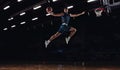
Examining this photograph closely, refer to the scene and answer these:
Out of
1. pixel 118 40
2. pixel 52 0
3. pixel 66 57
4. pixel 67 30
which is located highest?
pixel 52 0

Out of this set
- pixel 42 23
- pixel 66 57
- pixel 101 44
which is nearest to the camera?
pixel 101 44

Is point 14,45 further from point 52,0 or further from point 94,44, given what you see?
point 52,0

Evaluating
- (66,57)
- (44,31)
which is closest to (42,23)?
(44,31)

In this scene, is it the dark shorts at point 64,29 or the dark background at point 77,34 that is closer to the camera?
the dark shorts at point 64,29

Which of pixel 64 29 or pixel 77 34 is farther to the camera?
pixel 77 34

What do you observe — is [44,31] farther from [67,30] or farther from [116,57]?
[67,30]

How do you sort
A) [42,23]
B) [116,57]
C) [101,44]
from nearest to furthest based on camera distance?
[116,57] → [101,44] → [42,23]

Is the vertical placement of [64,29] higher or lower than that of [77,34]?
higher

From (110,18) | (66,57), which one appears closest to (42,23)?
(66,57)

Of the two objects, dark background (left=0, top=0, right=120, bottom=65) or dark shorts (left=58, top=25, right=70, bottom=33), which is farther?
dark background (left=0, top=0, right=120, bottom=65)

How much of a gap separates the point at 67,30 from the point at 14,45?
A: 54.4ft

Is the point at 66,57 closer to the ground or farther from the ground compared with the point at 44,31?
closer to the ground

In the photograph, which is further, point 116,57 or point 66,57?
point 66,57

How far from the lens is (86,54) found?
20688 millimetres
